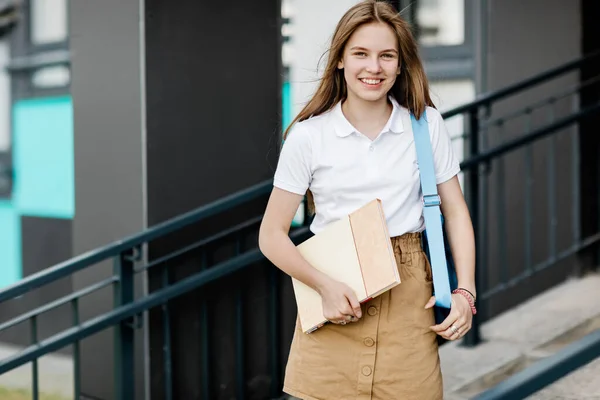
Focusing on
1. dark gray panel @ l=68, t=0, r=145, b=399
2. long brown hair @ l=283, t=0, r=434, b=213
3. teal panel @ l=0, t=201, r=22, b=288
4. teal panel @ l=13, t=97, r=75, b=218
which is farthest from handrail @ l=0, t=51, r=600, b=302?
teal panel @ l=0, t=201, r=22, b=288

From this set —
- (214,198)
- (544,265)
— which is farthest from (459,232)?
(544,265)

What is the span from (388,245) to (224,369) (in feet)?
7.10

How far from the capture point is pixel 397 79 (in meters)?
1.97

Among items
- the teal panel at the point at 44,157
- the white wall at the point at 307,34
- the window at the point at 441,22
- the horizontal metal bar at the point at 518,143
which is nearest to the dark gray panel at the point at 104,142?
the white wall at the point at 307,34

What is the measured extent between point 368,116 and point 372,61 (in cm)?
14

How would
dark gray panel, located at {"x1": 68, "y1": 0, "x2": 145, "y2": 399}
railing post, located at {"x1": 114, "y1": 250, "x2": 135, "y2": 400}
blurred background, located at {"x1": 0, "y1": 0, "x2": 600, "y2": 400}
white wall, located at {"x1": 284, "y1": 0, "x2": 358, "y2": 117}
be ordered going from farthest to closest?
white wall, located at {"x1": 284, "y1": 0, "x2": 358, "y2": 117}
dark gray panel, located at {"x1": 68, "y1": 0, "x2": 145, "y2": 399}
blurred background, located at {"x1": 0, "y1": 0, "x2": 600, "y2": 400}
railing post, located at {"x1": 114, "y1": 250, "x2": 135, "y2": 400}

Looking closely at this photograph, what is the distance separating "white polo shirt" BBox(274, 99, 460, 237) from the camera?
6.01 ft

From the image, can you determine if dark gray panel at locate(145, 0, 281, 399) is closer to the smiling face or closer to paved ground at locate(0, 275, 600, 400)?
paved ground at locate(0, 275, 600, 400)

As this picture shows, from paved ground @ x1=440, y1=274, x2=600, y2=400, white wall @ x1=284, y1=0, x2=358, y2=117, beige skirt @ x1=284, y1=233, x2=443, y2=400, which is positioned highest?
white wall @ x1=284, y1=0, x2=358, y2=117

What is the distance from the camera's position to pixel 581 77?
14.9 feet

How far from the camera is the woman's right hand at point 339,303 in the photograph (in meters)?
1.78

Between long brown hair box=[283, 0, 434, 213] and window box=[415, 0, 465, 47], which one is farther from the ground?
window box=[415, 0, 465, 47]

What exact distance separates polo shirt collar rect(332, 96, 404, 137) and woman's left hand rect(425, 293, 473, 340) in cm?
40

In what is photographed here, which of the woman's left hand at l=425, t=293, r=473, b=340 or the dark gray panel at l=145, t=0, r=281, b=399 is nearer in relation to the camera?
the woman's left hand at l=425, t=293, r=473, b=340
